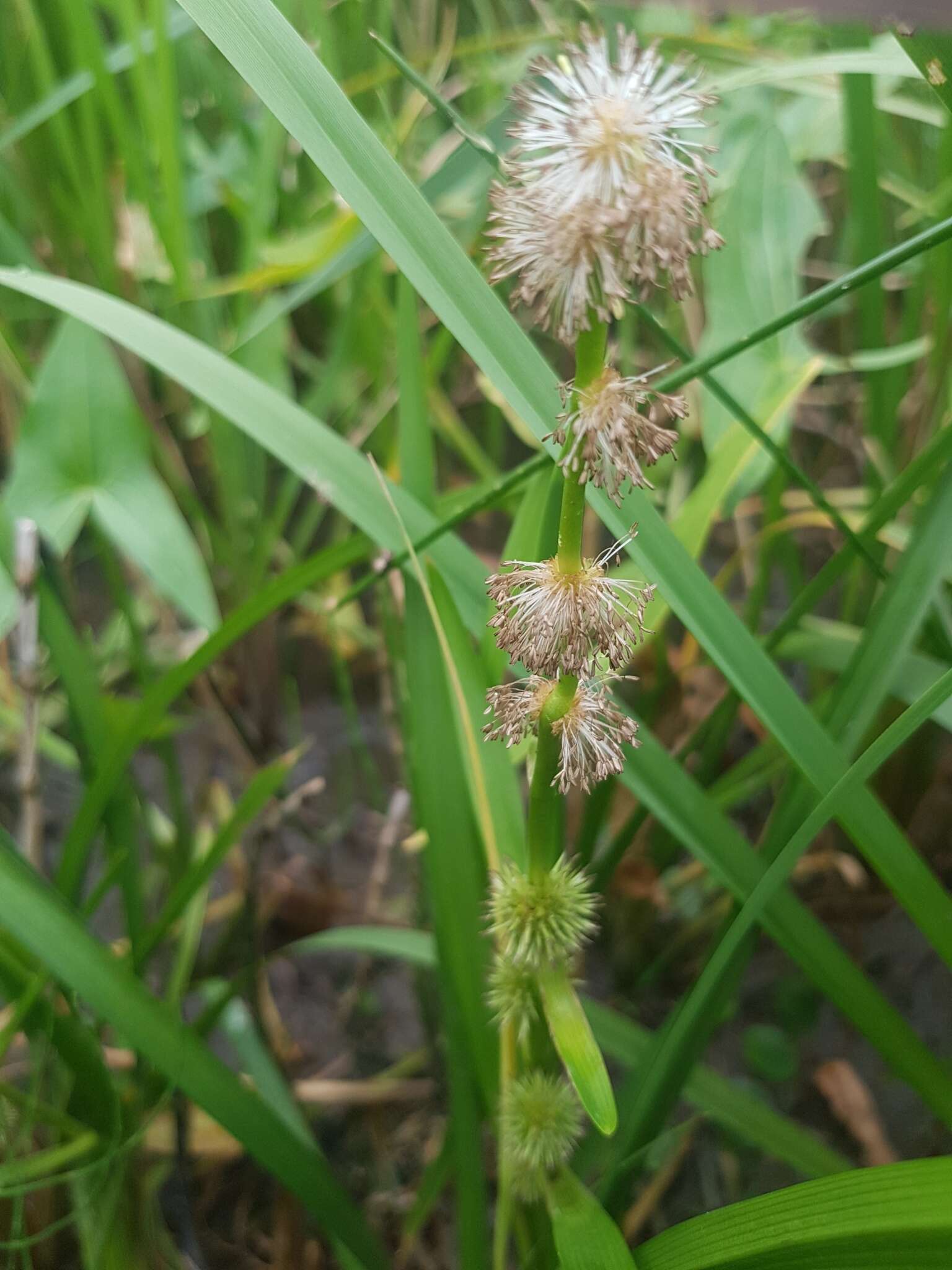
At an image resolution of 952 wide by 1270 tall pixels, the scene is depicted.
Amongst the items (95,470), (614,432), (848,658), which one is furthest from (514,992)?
(95,470)

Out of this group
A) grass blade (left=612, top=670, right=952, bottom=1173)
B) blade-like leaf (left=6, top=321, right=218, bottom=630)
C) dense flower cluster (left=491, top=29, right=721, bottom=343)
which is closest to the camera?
dense flower cluster (left=491, top=29, right=721, bottom=343)

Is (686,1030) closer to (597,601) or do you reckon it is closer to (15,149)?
(597,601)

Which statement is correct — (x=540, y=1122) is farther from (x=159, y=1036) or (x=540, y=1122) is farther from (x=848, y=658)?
(x=848, y=658)

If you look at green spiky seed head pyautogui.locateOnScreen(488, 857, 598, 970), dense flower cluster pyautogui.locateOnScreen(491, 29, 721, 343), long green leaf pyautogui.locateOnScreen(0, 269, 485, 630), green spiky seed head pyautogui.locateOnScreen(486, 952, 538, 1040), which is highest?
long green leaf pyautogui.locateOnScreen(0, 269, 485, 630)

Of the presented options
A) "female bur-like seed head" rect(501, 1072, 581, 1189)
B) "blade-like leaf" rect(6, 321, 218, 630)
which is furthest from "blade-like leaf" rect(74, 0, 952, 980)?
"blade-like leaf" rect(6, 321, 218, 630)

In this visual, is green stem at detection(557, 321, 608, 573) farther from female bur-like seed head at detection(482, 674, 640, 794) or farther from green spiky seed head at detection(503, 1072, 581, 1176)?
green spiky seed head at detection(503, 1072, 581, 1176)

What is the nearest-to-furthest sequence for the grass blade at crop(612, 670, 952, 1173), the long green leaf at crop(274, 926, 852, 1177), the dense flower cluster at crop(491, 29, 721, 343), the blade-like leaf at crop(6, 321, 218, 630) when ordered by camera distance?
1. the dense flower cluster at crop(491, 29, 721, 343)
2. the grass blade at crop(612, 670, 952, 1173)
3. the long green leaf at crop(274, 926, 852, 1177)
4. the blade-like leaf at crop(6, 321, 218, 630)

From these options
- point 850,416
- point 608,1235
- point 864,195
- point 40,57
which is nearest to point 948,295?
point 864,195
